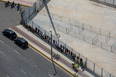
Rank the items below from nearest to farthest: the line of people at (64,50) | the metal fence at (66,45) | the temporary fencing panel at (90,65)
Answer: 1. the metal fence at (66,45)
2. the temporary fencing panel at (90,65)
3. the line of people at (64,50)

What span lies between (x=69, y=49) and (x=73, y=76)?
7.31 meters

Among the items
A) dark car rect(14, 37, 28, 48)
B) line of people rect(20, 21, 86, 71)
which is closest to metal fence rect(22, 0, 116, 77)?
line of people rect(20, 21, 86, 71)

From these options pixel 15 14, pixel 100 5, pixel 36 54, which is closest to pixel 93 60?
pixel 36 54

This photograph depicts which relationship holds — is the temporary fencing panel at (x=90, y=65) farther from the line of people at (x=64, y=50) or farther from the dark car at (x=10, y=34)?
the dark car at (x=10, y=34)

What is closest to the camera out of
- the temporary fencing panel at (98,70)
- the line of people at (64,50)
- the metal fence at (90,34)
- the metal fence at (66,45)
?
the temporary fencing panel at (98,70)

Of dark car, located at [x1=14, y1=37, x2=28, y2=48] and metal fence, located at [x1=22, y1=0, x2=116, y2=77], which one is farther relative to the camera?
dark car, located at [x1=14, y1=37, x2=28, y2=48]

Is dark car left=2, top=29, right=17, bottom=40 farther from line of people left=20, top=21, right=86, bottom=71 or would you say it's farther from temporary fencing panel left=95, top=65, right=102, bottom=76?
temporary fencing panel left=95, top=65, right=102, bottom=76

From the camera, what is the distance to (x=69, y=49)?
57.6 metres

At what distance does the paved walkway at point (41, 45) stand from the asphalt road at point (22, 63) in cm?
169

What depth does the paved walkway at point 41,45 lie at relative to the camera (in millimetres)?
53778

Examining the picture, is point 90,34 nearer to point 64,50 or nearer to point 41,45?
point 64,50

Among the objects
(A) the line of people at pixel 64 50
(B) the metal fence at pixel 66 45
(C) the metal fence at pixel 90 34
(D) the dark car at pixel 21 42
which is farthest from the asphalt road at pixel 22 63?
(C) the metal fence at pixel 90 34

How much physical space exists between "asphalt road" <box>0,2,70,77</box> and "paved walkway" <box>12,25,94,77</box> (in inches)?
66.7

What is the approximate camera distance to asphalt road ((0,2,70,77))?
52406 mm
